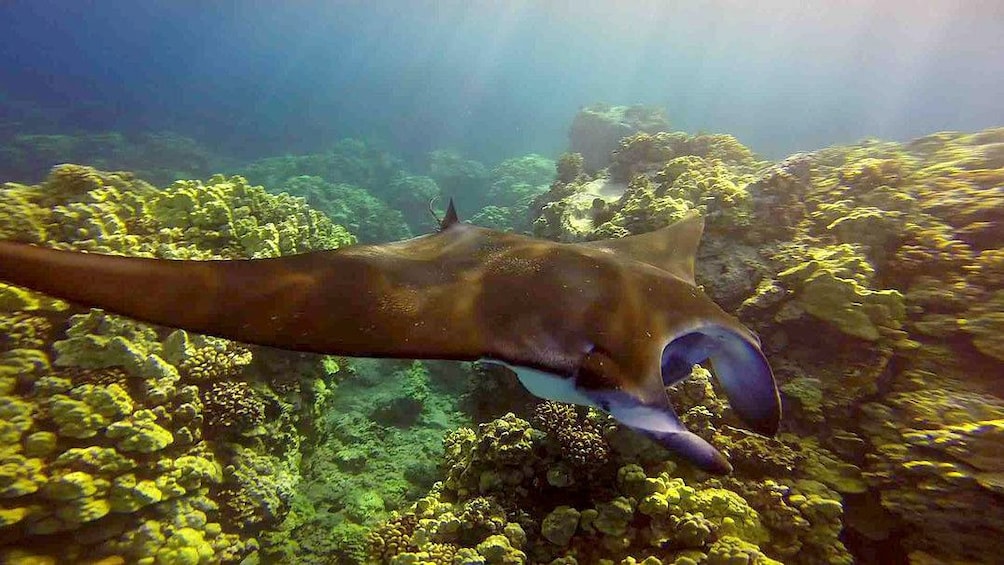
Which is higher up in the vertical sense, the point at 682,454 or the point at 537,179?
the point at 537,179

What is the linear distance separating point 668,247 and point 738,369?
1705 mm

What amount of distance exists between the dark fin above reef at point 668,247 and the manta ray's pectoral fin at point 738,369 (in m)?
1.11

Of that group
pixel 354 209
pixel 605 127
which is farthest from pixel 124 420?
pixel 605 127

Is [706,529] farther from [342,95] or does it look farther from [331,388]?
[342,95]

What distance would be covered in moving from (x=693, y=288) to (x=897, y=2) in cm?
5613

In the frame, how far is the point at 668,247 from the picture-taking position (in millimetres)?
4141

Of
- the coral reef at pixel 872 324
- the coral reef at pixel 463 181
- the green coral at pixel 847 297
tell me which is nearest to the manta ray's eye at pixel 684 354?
the coral reef at pixel 872 324

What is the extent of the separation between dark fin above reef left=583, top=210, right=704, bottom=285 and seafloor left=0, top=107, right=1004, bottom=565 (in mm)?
1024

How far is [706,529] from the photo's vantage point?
9.73ft

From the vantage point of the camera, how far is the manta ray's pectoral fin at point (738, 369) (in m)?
2.54

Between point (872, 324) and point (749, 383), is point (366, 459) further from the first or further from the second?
point (872, 324)

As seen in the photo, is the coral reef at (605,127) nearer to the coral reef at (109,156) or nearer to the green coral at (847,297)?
the green coral at (847,297)

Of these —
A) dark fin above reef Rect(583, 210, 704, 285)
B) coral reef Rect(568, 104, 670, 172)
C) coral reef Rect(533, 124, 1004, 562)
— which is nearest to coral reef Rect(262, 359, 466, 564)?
dark fin above reef Rect(583, 210, 704, 285)

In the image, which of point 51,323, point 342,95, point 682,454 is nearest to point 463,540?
point 682,454
